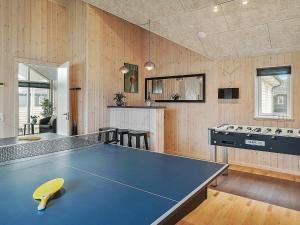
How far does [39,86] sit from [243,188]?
24.7 ft

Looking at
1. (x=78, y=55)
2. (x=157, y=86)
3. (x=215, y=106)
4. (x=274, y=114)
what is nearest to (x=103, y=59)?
(x=78, y=55)

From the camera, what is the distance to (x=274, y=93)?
14.6 ft

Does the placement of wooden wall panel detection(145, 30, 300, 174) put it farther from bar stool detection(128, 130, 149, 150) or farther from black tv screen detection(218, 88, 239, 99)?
bar stool detection(128, 130, 149, 150)

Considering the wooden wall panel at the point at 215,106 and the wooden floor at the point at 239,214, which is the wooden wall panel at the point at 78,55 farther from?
the wooden floor at the point at 239,214

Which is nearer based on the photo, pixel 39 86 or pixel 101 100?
pixel 101 100

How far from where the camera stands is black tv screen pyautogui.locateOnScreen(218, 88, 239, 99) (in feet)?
15.5

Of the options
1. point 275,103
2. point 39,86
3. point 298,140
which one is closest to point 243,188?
point 298,140

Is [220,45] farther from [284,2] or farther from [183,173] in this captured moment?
[183,173]

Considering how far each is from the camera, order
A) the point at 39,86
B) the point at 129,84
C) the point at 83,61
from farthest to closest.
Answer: the point at 39,86 < the point at 129,84 < the point at 83,61

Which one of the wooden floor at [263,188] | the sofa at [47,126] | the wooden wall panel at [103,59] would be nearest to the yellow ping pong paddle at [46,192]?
the wooden floor at [263,188]

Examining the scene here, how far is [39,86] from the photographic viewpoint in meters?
8.18

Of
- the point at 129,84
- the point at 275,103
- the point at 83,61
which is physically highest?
the point at 83,61

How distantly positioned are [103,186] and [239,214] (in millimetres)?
2121

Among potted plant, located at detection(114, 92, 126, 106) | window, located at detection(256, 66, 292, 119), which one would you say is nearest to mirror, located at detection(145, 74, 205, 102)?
potted plant, located at detection(114, 92, 126, 106)
